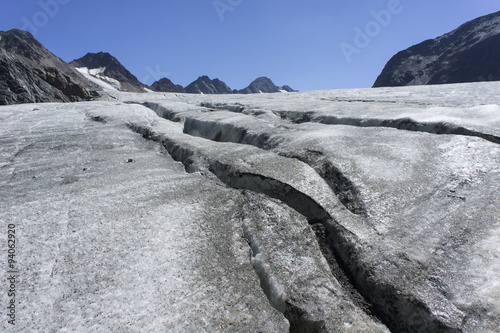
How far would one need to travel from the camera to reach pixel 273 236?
110 inches

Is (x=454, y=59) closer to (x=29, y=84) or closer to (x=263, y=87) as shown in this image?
(x=263, y=87)

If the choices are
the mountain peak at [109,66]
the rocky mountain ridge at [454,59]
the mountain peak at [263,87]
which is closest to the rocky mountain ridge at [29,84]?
the mountain peak at [109,66]

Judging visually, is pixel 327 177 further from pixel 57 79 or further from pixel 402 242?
pixel 57 79

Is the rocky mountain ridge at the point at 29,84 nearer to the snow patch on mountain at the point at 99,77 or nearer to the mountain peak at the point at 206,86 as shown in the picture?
the snow patch on mountain at the point at 99,77

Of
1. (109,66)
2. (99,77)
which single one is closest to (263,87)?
(109,66)

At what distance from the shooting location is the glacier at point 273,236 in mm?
2076

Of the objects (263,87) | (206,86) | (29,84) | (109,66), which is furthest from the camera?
(263,87)

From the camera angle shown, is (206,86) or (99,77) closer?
(99,77)

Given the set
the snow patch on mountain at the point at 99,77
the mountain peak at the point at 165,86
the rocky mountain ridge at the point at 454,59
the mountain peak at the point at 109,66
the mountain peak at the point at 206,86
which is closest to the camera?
the rocky mountain ridge at the point at 454,59

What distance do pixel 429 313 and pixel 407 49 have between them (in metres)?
148

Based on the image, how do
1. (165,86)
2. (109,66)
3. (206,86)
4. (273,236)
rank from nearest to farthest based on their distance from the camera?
(273,236) < (109,66) < (165,86) < (206,86)

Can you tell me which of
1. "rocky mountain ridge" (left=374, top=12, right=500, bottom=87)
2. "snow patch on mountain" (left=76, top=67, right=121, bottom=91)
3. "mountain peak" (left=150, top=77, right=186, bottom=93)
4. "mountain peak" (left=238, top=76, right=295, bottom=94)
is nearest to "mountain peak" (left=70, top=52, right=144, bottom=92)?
"snow patch on mountain" (left=76, top=67, right=121, bottom=91)

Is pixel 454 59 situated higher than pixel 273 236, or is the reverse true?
pixel 454 59

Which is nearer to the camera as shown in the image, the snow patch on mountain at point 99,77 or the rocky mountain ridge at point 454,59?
the rocky mountain ridge at point 454,59
